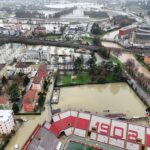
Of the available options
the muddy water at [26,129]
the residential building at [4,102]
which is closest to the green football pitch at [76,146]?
the muddy water at [26,129]

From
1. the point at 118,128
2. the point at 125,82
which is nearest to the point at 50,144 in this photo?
the point at 118,128

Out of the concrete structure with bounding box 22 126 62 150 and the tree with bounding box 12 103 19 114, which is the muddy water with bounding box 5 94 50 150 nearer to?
the tree with bounding box 12 103 19 114

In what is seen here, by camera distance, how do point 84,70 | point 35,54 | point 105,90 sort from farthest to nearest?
Answer: point 35,54 < point 84,70 < point 105,90

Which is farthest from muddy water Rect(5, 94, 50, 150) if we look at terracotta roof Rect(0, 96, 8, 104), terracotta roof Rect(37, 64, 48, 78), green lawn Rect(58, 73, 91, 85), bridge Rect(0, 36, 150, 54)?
bridge Rect(0, 36, 150, 54)

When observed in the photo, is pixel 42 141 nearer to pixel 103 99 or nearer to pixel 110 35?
pixel 103 99

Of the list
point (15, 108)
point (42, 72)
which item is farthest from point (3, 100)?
point (42, 72)

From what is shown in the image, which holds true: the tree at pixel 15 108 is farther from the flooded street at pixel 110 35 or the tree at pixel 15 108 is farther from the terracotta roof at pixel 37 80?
the flooded street at pixel 110 35

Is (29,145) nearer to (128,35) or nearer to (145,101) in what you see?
(145,101)

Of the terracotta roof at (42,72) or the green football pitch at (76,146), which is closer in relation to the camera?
the green football pitch at (76,146)
